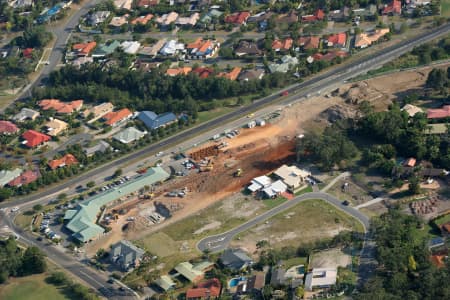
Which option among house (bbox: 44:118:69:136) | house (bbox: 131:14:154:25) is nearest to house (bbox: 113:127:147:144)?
house (bbox: 44:118:69:136)

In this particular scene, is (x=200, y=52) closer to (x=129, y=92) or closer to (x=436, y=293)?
(x=129, y=92)

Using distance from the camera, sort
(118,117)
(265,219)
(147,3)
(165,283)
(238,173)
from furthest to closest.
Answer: (147,3) < (118,117) < (238,173) < (265,219) < (165,283)

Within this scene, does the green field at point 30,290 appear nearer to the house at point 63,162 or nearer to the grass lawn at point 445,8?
the house at point 63,162

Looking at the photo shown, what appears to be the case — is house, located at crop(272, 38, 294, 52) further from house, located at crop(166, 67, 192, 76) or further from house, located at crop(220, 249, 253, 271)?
house, located at crop(220, 249, 253, 271)

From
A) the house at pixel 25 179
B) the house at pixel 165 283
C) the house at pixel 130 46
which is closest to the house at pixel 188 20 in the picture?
the house at pixel 130 46

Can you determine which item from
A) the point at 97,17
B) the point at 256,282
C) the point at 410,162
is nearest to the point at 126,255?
the point at 256,282

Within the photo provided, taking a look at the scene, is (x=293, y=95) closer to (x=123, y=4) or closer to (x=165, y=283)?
(x=165, y=283)
